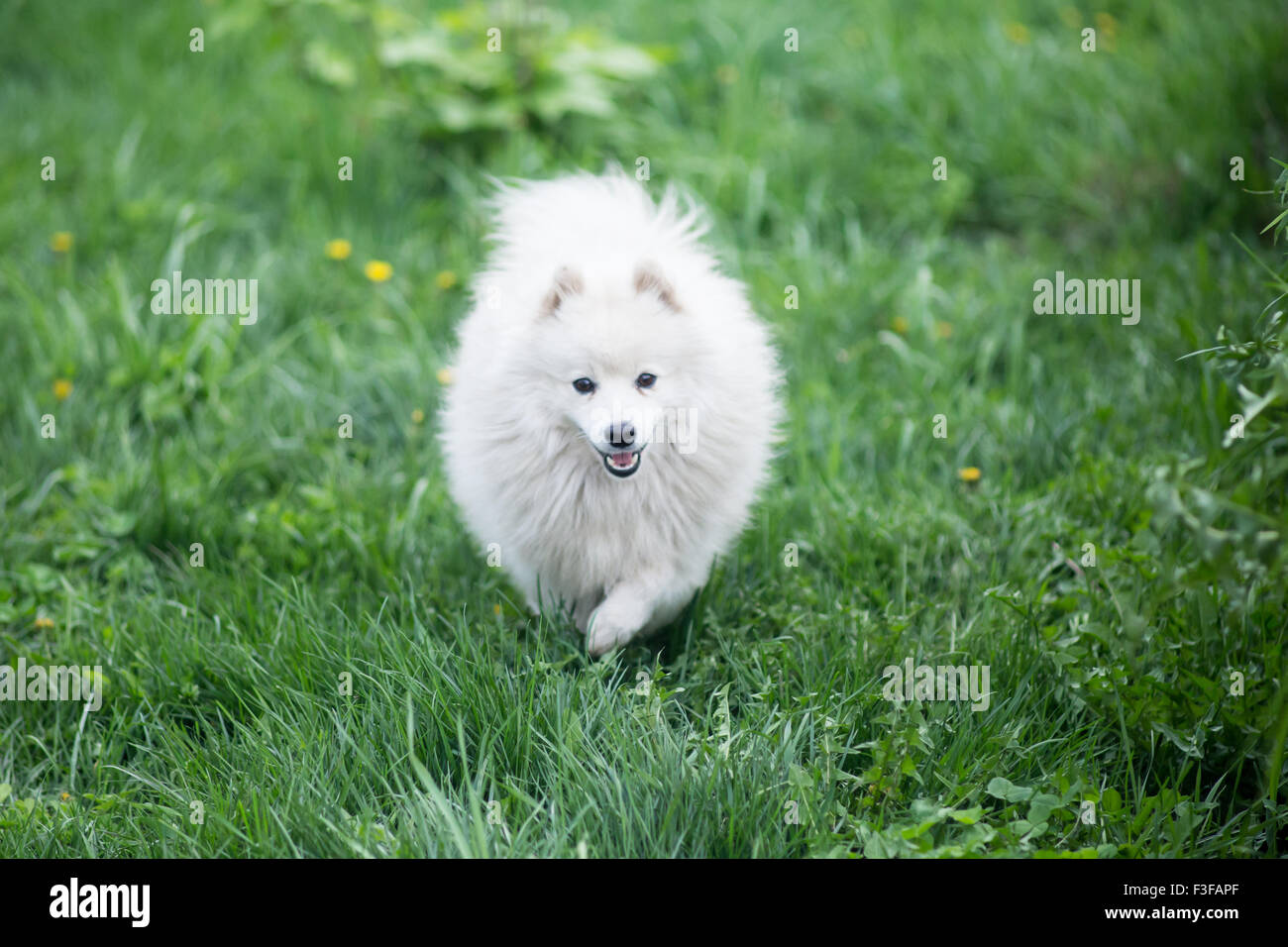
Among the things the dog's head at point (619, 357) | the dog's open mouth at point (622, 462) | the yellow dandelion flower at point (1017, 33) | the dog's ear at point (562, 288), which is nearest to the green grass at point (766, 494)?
the yellow dandelion flower at point (1017, 33)

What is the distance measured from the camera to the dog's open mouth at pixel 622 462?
2785 mm

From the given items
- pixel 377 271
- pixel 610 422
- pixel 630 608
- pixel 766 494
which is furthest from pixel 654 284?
pixel 377 271

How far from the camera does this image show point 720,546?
3.29 m

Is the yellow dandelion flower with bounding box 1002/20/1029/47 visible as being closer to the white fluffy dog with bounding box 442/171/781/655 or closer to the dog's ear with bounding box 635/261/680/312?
the white fluffy dog with bounding box 442/171/781/655

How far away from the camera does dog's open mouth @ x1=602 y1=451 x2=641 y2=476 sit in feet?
9.14

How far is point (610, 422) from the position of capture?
270 centimetres

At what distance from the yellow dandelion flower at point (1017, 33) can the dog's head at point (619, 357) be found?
4.06 meters

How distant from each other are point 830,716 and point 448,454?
53.6 inches

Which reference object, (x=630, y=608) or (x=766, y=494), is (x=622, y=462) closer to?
(x=630, y=608)

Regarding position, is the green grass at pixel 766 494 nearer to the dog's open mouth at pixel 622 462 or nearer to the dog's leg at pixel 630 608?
the dog's leg at pixel 630 608

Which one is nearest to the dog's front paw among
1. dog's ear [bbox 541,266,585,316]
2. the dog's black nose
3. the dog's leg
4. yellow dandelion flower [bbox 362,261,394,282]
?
the dog's leg

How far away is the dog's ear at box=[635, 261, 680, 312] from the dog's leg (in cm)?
73

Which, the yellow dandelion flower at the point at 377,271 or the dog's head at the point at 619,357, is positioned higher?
the yellow dandelion flower at the point at 377,271
